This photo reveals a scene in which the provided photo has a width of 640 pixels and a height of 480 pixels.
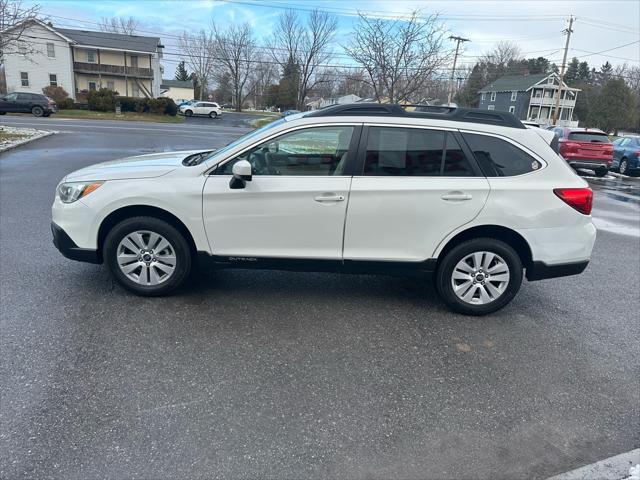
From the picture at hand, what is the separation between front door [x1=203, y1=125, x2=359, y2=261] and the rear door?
0.50ft

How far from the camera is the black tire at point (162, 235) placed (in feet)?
14.0

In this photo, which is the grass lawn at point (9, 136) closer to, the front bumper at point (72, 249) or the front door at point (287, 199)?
the front bumper at point (72, 249)

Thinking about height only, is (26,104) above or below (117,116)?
above

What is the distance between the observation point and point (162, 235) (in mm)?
4273

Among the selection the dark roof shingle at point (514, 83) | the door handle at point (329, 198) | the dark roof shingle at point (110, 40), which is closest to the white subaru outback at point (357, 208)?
the door handle at point (329, 198)

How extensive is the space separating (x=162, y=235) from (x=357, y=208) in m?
1.77

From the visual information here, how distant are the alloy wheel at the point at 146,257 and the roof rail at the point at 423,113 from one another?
181 cm

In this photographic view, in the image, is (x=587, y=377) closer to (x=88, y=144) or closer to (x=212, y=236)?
(x=212, y=236)

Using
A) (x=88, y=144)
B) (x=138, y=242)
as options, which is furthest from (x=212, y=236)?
(x=88, y=144)

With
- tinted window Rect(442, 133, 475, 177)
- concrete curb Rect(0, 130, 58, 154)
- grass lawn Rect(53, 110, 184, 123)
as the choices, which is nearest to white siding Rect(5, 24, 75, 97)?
grass lawn Rect(53, 110, 184, 123)

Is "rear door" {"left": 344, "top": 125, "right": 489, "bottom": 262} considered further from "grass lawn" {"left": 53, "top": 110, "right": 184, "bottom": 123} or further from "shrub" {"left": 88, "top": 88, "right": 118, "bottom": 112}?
"shrub" {"left": 88, "top": 88, "right": 118, "bottom": 112}

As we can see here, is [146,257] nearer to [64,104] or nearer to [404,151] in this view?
[404,151]

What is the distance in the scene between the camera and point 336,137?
168 inches

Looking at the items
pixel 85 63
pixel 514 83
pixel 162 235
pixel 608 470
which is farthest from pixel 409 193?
pixel 514 83
